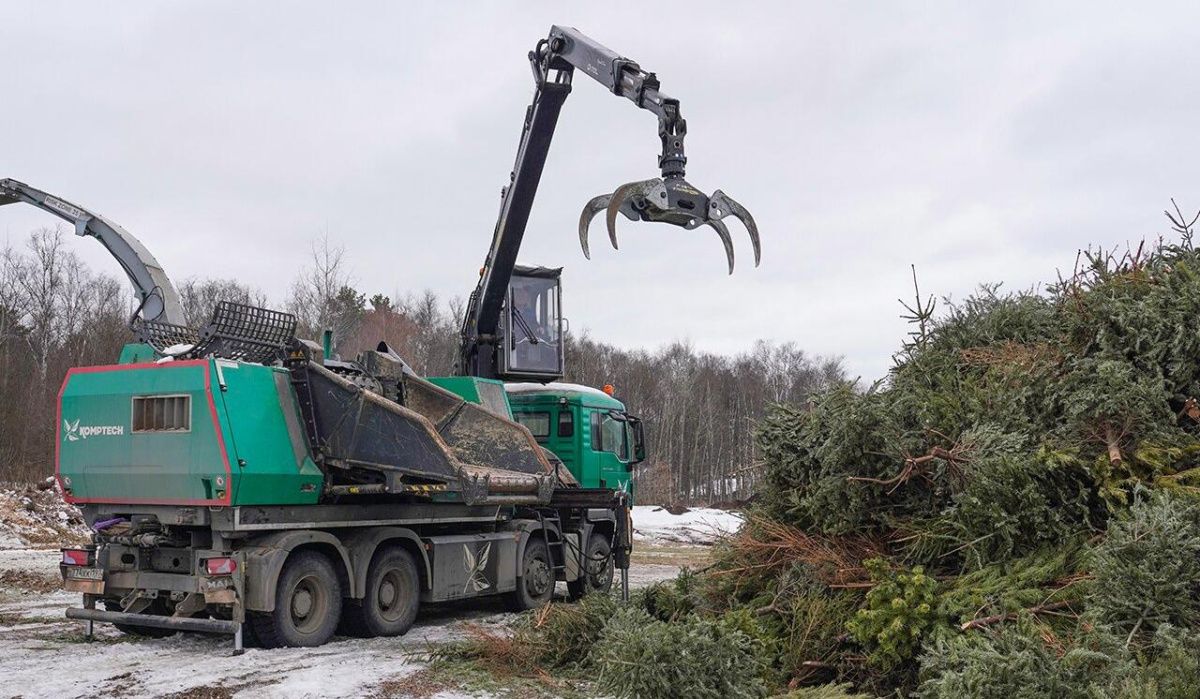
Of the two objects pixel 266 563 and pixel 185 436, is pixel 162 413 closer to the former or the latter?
pixel 185 436

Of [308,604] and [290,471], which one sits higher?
[290,471]

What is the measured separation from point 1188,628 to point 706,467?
56297mm

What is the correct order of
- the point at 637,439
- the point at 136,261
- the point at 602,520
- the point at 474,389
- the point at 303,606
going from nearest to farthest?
the point at 303,606 < the point at 474,389 < the point at 136,261 < the point at 602,520 < the point at 637,439

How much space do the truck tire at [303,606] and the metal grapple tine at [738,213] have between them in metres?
4.98

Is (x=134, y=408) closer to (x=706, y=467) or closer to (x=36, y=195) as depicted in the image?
(x=36, y=195)

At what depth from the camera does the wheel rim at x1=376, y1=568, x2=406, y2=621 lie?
34.1 ft

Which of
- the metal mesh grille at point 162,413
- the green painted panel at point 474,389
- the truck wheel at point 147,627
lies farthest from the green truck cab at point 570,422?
the metal mesh grille at point 162,413

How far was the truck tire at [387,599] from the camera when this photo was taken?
33.1ft

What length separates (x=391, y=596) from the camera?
10.6 m

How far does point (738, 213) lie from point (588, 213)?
1383 mm

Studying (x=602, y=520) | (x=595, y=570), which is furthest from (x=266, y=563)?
(x=602, y=520)

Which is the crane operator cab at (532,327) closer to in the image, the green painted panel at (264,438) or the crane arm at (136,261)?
the crane arm at (136,261)

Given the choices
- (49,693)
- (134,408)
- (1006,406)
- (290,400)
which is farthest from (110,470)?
(1006,406)

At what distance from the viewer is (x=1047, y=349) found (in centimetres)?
741
